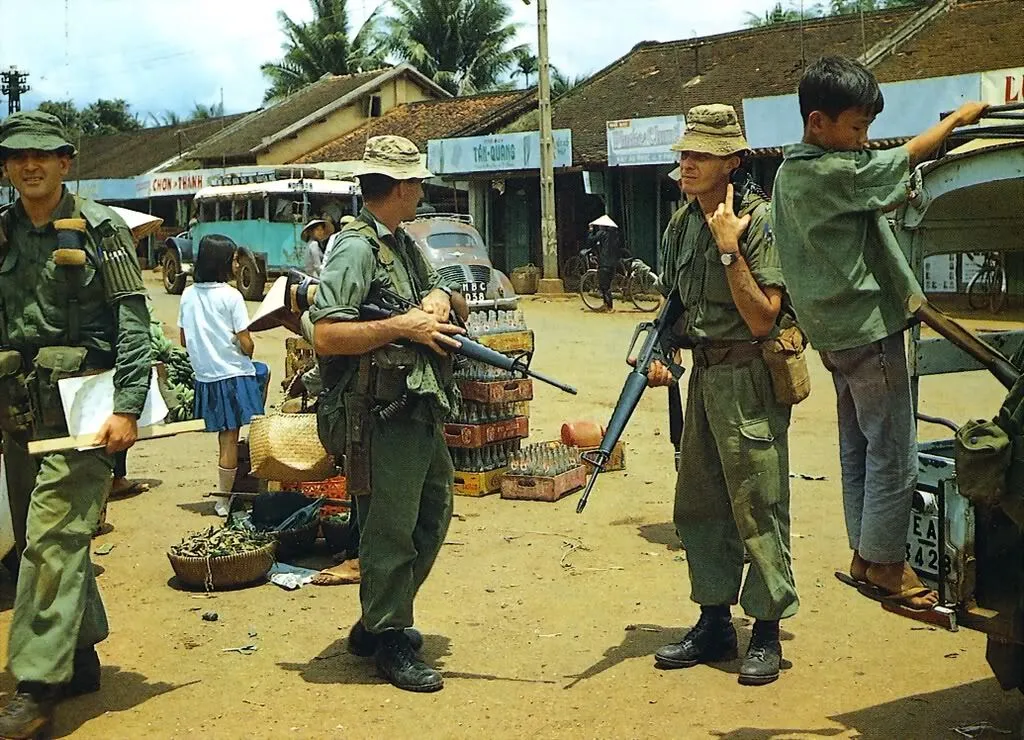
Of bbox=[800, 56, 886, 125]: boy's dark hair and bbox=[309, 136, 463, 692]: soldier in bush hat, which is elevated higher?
bbox=[800, 56, 886, 125]: boy's dark hair

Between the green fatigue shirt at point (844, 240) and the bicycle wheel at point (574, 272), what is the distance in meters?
21.9

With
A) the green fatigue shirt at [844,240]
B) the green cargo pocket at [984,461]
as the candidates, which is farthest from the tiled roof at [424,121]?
the green cargo pocket at [984,461]

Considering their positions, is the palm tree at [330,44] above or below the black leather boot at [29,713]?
above

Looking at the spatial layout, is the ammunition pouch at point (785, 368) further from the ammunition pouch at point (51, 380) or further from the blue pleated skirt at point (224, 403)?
the blue pleated skirt at point (224, 403)

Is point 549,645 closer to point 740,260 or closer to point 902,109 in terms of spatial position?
point 740,260

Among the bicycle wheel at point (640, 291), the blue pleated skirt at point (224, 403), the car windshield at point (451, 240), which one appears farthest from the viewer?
the bicycle wheel at point (640, 291)

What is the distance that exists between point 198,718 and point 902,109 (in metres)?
18.2

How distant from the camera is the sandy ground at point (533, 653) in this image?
4.45 meters

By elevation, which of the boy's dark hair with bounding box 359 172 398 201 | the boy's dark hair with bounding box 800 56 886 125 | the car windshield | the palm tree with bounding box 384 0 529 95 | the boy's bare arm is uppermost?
the palm tree with bounding box 384 0 529 95

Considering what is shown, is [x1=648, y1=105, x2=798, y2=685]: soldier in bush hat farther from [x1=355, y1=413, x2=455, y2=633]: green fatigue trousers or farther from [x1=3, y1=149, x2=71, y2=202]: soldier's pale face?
[x1=3, y1=149, x2=71, y2=202]: soldier's pale face

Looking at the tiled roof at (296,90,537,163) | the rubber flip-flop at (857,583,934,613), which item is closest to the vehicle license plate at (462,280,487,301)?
the rubber flip-flop at (857,583,934,613)

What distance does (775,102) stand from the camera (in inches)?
865

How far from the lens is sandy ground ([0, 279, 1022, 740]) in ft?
14.6

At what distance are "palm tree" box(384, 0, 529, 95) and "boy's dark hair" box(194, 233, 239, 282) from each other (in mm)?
41603
